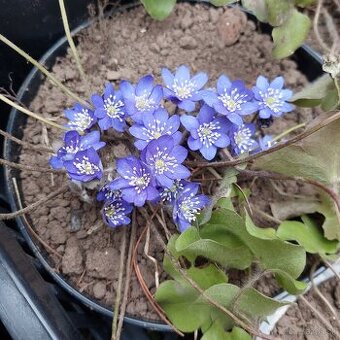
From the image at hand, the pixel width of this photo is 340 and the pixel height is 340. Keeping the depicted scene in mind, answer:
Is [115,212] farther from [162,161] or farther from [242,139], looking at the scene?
[242,139]

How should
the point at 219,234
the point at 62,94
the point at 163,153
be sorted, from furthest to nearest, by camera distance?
the point at 62,94 < the point at 219,234 < the point at 163,153

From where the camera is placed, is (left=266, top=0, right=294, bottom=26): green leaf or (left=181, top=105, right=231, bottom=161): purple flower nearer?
(left=181, top=105, right=231, bottom=161): purple flower

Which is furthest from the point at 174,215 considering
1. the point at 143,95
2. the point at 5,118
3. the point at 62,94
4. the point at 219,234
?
the point at 5,118

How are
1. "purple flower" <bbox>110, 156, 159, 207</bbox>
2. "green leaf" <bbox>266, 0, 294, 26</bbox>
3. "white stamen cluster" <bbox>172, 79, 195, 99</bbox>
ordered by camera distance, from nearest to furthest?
"purple flower" <bbox>110, 156, 159, 207</bbox> → "white stamen cluster" <bbox>172, 79, 195, 99</bbox> → "green leaf" <bbox>266, 0, 294, 26</bbox>

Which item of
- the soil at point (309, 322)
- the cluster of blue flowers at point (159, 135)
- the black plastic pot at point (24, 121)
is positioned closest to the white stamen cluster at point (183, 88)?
the cluster of blue flowers at point (159, 135)

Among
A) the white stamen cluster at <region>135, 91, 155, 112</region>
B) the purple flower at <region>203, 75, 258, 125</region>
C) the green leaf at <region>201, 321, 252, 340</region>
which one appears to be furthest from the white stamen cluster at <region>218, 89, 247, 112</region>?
the green leaf at <region>201, 321, 252, 340</region>

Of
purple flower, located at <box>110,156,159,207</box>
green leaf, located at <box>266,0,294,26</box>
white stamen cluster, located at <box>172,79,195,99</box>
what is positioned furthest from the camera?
green leaf, located at <box>266,0,294,26</box>

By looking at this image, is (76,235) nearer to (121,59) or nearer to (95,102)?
(95,102)

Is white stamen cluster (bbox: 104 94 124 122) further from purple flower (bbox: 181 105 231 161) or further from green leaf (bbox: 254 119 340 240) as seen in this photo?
green leaf (bbox: 254 119 340 240)
